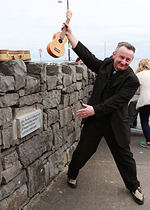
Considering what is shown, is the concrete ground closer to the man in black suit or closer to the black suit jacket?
the man in black suit

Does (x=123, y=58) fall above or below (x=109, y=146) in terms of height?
above

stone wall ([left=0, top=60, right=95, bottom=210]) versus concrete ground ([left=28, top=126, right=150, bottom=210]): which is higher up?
stone wall ([left=0, top=60, right=95, bottom=210])

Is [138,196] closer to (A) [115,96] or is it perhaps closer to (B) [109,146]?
(B) [109,146]

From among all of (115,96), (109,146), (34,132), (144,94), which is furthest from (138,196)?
(144,94)

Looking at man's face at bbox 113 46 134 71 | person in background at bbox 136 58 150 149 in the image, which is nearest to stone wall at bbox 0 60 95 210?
man's face at bbox 113 46 134 71

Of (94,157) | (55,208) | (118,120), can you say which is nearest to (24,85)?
(118,120)

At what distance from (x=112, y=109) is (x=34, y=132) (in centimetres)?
106

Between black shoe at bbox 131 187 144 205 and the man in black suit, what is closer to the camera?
the man in black suit

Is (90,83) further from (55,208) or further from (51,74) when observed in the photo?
(55,208)

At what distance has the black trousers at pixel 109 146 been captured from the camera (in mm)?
3006

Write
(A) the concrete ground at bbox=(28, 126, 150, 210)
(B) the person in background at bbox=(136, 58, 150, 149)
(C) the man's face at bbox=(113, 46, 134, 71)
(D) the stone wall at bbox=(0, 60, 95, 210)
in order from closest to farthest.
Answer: (D) the stone wall at bbox=(0, 60, 95, 210)
(C) the man's face at bbox=(113, 46, 134, 71)
(A) the concrete ground at bbox=(28, 126, 150, 210)
(B) the person in background at bbox=(136, 58, 150, 149)

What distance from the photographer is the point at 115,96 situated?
2814mm

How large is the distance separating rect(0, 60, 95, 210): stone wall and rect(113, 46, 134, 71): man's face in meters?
0.97

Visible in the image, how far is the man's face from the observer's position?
2.79 metres
